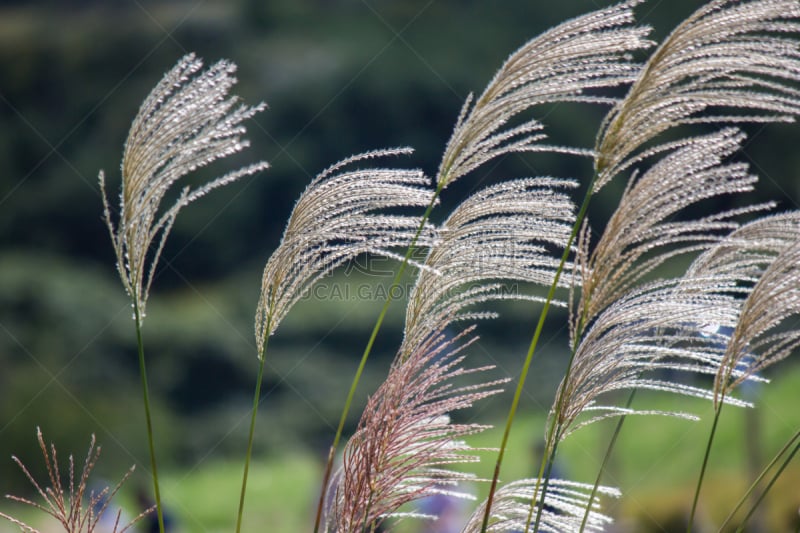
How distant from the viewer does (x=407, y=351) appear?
1.39 metres

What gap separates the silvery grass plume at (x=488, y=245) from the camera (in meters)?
1.33

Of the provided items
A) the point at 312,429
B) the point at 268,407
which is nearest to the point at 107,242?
the point at 268,407

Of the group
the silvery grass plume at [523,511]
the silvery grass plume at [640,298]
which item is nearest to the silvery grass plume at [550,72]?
the silvery grass plume at [640,298]

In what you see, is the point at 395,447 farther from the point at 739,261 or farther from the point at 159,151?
the point at 739,261

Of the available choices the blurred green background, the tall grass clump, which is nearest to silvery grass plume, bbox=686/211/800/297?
the tall grass clump

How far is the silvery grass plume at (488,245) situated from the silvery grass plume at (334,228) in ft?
0.21

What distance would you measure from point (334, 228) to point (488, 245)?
0.91 feet

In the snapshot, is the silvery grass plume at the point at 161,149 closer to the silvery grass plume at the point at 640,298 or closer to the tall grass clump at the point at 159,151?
the tall grass clump at the point at 159,151

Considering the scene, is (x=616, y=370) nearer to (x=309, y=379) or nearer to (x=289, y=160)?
(x=309, y=379)

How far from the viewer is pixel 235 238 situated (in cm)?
1314

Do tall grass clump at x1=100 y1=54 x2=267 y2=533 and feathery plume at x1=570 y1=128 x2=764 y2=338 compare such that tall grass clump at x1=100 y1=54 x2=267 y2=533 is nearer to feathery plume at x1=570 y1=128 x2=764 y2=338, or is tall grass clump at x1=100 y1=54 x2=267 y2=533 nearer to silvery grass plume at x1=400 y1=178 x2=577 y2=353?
silvery grass plume at x1=400 y1=178 x2=577 y2=353

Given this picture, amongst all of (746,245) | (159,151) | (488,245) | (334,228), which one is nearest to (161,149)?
(159,151)

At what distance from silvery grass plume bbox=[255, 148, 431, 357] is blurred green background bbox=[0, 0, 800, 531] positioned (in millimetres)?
5922

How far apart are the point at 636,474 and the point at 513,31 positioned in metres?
10.2
